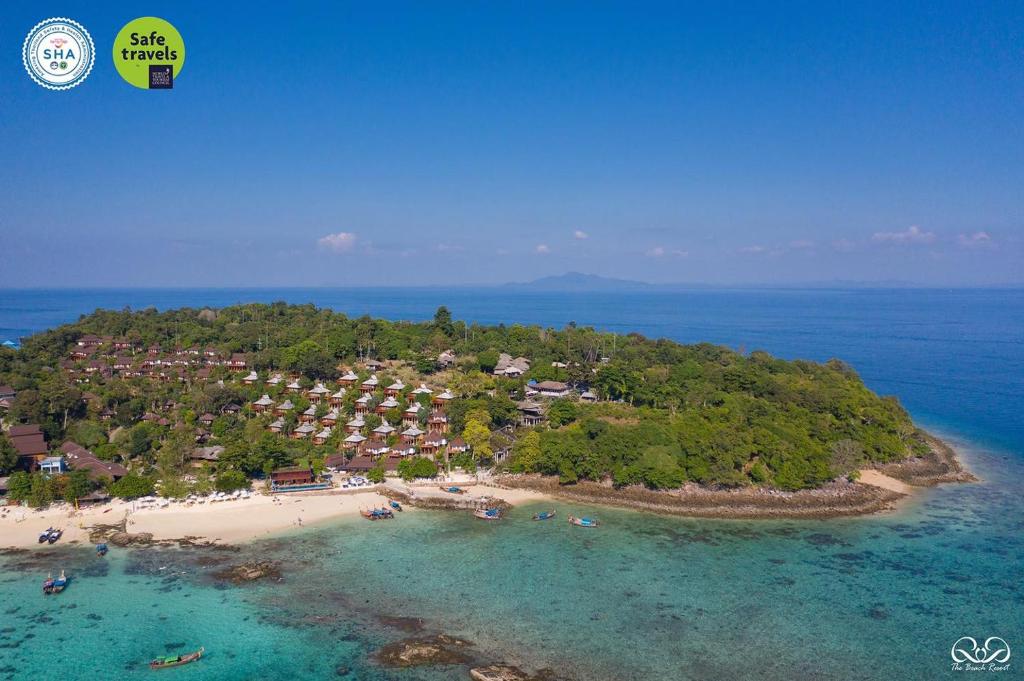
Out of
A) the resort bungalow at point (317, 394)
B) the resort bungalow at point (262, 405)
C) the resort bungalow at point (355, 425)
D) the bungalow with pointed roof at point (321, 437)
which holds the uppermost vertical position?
the resort bungalow at point (317, 394)

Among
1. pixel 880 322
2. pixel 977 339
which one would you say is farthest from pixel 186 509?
pixel 880 322

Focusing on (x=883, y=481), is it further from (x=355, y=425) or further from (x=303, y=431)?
(x=303, y=431)

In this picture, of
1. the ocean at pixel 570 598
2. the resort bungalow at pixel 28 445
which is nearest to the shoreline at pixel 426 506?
the ocean at pixel 570 598

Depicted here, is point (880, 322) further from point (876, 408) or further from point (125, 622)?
point (125, 622)

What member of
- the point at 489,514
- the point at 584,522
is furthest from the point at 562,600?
the point at 489,514

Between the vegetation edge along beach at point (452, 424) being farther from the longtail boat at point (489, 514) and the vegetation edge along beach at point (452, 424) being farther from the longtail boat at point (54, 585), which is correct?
the longtail boat at point (54, 585)

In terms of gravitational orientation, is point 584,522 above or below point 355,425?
below
